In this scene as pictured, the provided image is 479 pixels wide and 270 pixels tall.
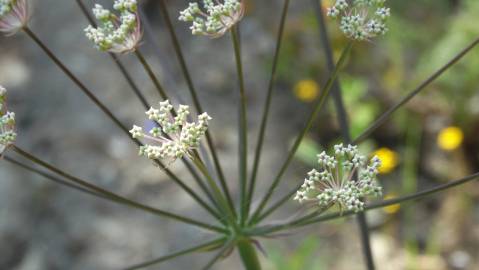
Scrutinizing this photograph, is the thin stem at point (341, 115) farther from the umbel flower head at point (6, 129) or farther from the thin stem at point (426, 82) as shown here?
the umbel flower head at point (6, 129)

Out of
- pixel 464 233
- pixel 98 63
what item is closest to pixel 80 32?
pixel 98 63

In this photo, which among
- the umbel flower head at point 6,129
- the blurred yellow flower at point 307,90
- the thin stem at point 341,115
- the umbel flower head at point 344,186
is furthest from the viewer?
the blurred yellow flower at point 307,90

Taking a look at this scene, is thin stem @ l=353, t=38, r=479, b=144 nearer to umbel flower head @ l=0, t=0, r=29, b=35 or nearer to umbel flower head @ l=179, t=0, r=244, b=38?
umbel flower head @ l=179, t=0, r=244, b=38

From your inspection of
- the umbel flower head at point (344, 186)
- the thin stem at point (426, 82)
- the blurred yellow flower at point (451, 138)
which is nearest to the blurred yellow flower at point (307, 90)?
the blurred yellow flower at point (451, 138)

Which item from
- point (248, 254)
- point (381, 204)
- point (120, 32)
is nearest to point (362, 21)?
point (381, 204)

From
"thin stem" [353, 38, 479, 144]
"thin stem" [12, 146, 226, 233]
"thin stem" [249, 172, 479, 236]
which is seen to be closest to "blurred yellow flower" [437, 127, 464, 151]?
"thin stem" [353, 38, 479, 144]

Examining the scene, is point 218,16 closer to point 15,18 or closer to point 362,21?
point 362,21
